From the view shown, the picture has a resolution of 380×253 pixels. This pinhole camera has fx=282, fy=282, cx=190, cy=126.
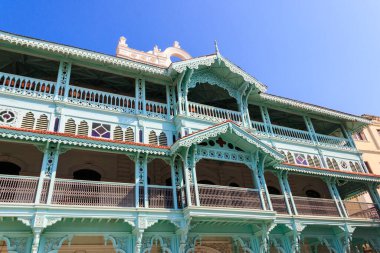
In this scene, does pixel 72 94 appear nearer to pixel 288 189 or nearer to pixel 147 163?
pixel 147 163

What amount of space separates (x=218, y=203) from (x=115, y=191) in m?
4.76

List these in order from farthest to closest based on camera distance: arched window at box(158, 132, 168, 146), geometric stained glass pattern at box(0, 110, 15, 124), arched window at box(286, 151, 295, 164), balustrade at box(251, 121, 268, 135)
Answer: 1. arched window at box(286, 151, 295, 164)
2. balustrade at box(251, 121, 268, 135)
3. arched window at box(158, 132, 168, 146)
4. geometric stained glass pattern at box(0, 110, 15, 124)

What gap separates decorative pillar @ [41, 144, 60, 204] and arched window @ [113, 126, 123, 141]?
2.61 m

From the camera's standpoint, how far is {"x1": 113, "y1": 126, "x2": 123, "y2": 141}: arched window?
509 inches

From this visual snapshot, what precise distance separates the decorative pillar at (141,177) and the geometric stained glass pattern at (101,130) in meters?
1.83

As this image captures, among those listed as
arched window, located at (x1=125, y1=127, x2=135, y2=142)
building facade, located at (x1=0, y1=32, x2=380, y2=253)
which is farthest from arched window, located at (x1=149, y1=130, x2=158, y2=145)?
arched window, located at (x1=125, y1=127, x2=135, y2=142)

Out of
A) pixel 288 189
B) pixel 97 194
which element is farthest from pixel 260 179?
pixel 97 194

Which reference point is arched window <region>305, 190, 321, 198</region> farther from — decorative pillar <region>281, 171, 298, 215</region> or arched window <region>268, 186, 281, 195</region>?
decorative pillar <region>281, 171, 298, 215</region>

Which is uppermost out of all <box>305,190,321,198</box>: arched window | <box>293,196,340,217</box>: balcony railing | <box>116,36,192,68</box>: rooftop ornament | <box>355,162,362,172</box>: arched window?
<box>116,36,192,68</box>: rooftop ornament

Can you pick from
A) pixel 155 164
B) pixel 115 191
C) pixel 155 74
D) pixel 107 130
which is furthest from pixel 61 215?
pixel 155 74

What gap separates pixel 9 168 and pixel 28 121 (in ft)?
7.79

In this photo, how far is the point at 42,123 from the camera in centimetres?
1178

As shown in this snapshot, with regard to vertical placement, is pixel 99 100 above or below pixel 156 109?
above

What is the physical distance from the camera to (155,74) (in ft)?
49.0
